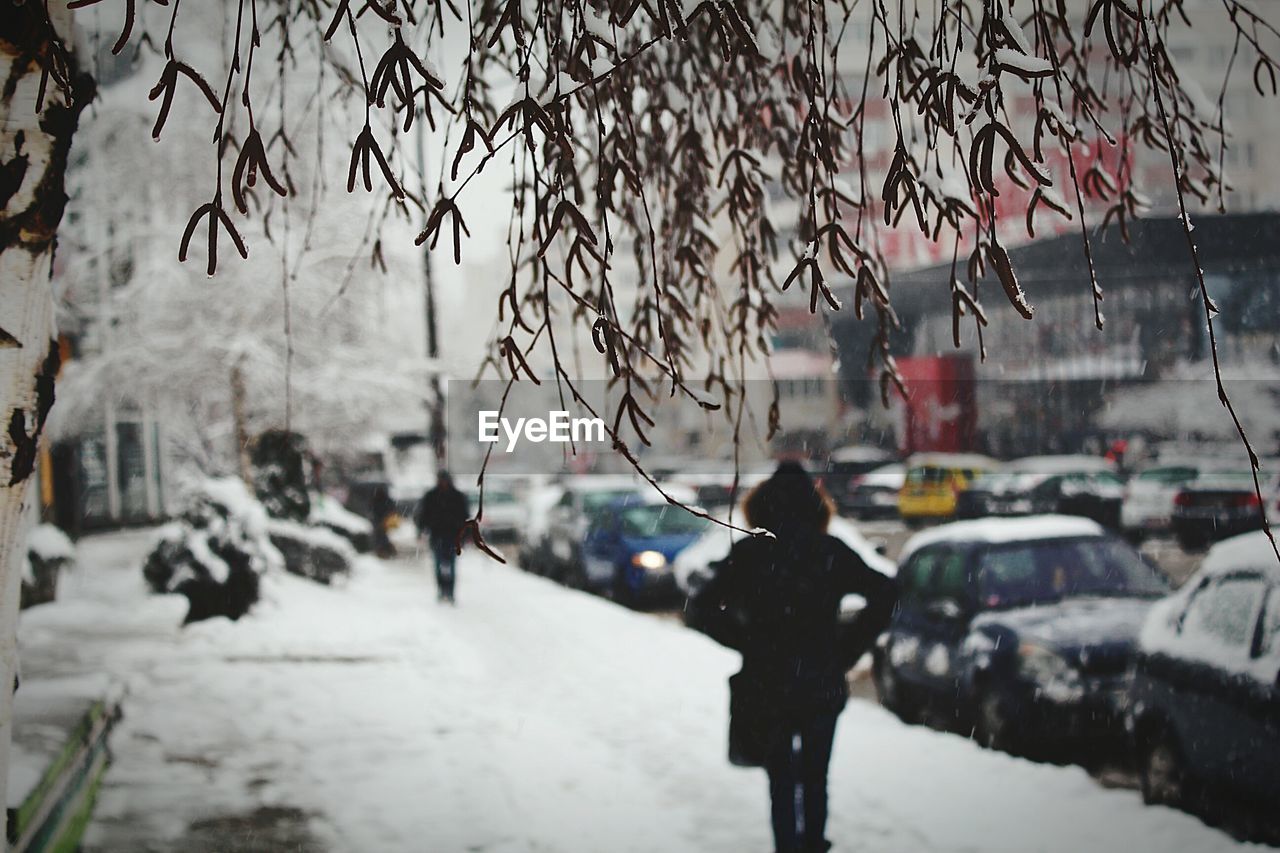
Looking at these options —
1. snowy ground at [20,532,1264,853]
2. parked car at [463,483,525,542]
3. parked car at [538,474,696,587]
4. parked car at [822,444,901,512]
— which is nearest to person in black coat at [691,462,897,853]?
snowy ground at [20,532,1264,853]

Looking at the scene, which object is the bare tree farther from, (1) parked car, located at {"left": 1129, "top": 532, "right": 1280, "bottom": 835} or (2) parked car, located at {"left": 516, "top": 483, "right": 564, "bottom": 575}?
(2) parked car, located at {"left": 516, "top": 483, "right": 564, "bottom": 575}

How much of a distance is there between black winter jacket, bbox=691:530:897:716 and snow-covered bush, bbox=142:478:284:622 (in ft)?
27.0

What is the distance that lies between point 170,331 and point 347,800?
15051 millimetres

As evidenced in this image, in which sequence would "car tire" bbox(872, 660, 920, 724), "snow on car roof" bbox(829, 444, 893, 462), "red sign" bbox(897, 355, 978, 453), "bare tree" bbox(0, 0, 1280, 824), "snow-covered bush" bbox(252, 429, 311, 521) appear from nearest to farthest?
"bare tree" bbox(0, 0, 1280, 824) < "car tire" bbox(872, 660, 920, 724) < "snow-covered bush" bbox(252, 429, 311, 521) < "red sign" bbox(897, 355, 978, 453) < "snow on car roof" bbox(829, 444, 893, 462)

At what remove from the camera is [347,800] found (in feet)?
19.4

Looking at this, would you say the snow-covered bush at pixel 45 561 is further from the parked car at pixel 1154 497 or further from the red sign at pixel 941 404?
the parked car at pixel 1154 497

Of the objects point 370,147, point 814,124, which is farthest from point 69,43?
point 814,124

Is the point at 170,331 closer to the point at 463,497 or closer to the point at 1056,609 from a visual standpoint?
the point at 463,497

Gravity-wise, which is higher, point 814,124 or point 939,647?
point 814,124

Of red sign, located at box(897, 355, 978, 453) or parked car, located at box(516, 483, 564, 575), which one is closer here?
parked car, located at box(516, 483, 564, 575)

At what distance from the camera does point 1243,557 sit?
5730 millimetres

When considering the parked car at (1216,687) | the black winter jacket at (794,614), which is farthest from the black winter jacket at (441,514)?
the black winter jacket at (794,614)

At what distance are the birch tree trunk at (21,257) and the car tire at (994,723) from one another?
5609 mm

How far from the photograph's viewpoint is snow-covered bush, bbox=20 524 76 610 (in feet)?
39.6
